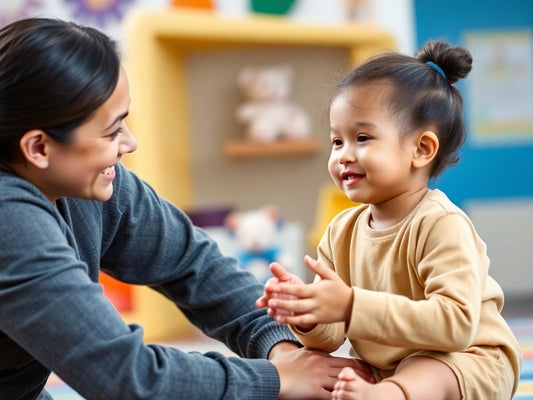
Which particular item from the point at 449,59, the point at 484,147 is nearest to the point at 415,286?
the point at 449,59

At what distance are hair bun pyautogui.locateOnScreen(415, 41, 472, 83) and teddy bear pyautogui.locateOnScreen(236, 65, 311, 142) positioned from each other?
7.93 feet

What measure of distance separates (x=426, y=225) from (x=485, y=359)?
0.18 meters

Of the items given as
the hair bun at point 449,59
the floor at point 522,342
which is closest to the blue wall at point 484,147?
the floor at point 522,342

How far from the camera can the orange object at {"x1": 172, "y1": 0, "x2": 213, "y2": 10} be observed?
137 inches

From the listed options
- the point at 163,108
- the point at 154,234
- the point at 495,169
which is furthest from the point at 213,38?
the point at 154,234

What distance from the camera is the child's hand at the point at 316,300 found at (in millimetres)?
961

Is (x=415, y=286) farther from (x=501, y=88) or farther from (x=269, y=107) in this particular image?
(x=501, y=88)

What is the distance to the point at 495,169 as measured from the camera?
3.81 metres

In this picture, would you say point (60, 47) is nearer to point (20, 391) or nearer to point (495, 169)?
point (20, 391)

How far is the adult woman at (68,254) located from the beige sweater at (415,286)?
11 cm

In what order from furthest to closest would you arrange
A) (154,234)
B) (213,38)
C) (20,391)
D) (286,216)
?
(286,216) → (213,38) → (154,234) → (20,391)

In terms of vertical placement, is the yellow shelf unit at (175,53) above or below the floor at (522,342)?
above

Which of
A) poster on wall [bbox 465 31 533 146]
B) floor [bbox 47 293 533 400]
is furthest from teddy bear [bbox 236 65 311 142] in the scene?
floor [bbox 47 293 533 400]

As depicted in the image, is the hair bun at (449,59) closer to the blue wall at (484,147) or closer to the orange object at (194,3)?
the orange object at (194,3)
